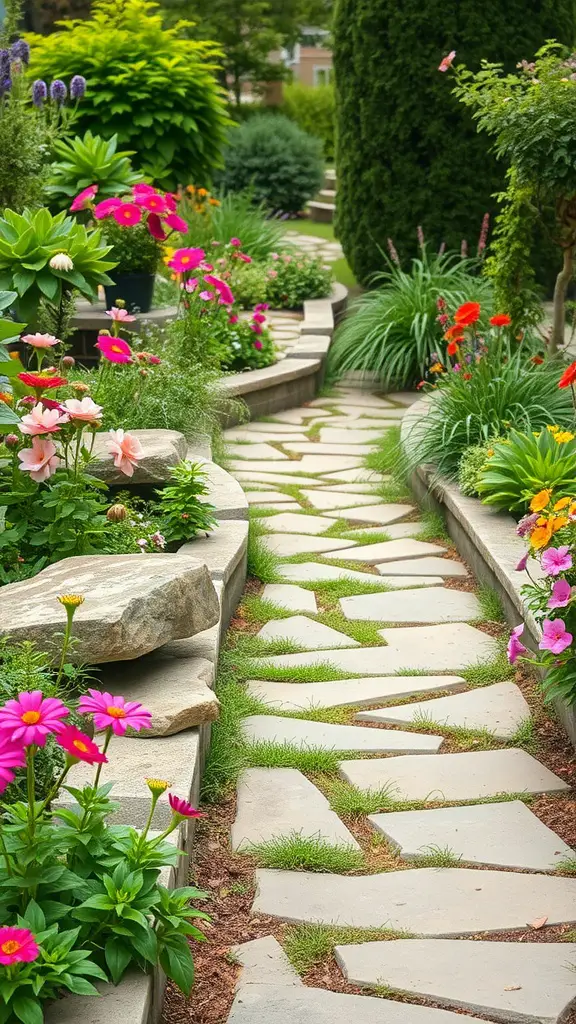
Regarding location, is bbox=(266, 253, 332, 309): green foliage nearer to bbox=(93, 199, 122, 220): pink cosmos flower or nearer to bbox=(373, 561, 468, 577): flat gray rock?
bbox=(93, 199, 122, 220): pink cosmos flower

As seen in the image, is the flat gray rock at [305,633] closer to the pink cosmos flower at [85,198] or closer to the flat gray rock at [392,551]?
the flat gray rock at [392,551]

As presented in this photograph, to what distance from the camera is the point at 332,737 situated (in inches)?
141

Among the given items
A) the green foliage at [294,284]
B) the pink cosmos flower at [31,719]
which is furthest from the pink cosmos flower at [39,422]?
the green foliage at [294,284]

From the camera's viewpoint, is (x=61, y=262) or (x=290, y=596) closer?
(x=61, y=262)

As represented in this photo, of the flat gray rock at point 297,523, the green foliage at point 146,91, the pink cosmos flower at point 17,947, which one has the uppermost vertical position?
the green foliage at point 146,91

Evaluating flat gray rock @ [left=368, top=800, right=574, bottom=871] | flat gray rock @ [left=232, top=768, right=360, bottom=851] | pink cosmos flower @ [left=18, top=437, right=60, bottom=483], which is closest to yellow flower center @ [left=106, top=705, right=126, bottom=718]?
flat gray rock @ [left=232, top=768, right=360, bottom=851]

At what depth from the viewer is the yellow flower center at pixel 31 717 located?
6.29 ft

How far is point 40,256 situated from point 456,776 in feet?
8.36

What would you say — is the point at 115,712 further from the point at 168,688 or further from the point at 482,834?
the point at 482,834

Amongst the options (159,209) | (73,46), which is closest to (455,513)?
(159,209)

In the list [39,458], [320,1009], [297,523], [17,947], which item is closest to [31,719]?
[17,947]

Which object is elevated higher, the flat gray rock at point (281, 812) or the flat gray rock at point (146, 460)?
the flat gray rock at point (146, 460)

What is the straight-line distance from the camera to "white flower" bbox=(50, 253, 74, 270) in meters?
4.40

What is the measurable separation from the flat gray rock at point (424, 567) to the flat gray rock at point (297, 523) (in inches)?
20.7
